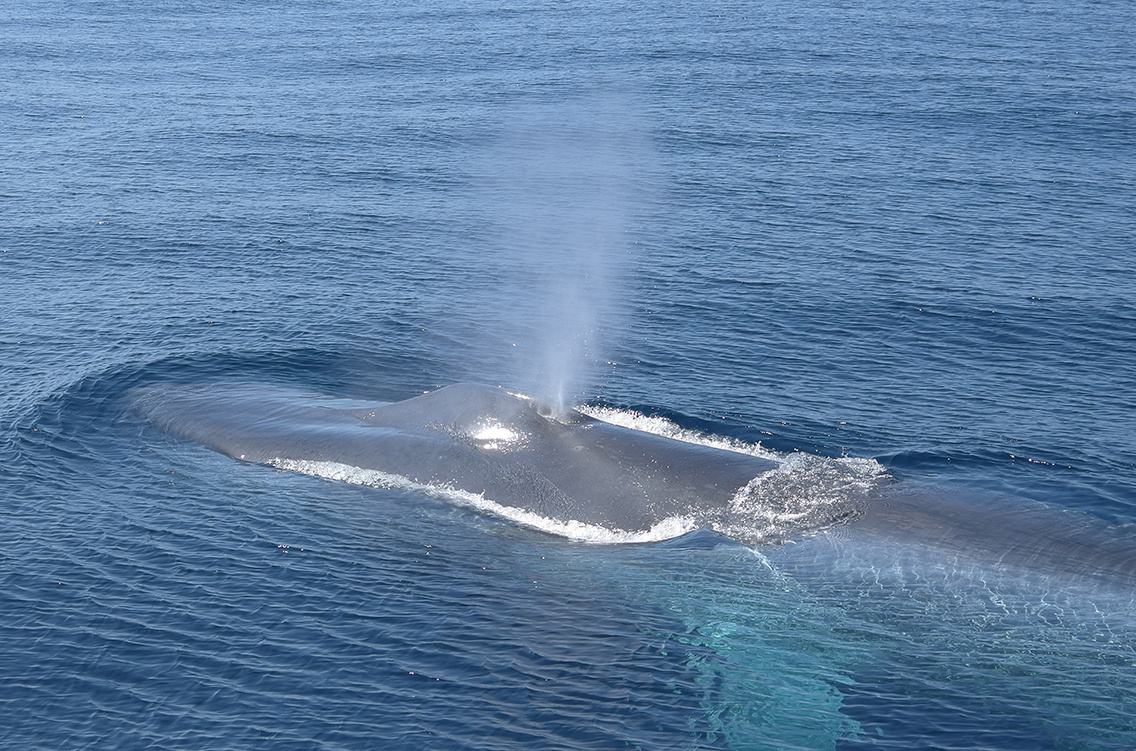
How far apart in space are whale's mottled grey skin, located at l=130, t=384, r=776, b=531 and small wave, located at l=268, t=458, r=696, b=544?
311 millimetres

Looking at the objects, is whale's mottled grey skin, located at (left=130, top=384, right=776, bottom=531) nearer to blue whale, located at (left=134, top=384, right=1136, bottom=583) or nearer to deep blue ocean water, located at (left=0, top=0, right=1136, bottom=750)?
blue whale, located at (left=134, top=384, right=1136, bottom=583)

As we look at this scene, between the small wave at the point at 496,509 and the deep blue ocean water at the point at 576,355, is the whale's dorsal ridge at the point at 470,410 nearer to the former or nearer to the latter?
the small wave at the point at 496,509

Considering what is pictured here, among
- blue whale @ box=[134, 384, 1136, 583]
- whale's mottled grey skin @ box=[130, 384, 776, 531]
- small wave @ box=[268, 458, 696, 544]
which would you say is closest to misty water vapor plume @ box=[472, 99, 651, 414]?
whale's mottled grey skin @ box=[130, 384, 776, 531]

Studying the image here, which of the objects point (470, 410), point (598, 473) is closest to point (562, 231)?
point (470, 410)

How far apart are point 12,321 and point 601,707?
2094 inches

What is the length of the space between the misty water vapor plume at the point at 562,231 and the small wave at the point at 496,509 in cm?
701

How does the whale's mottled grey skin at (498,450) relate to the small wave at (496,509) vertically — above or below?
above

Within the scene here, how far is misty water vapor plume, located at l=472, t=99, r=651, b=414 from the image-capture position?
7862cm

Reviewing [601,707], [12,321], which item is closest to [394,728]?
[601,707]

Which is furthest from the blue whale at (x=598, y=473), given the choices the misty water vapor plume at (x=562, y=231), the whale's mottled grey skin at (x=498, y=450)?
the misty water vapor plume at (x=562, y=231)

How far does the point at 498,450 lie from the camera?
197ft

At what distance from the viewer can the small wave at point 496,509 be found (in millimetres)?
54375

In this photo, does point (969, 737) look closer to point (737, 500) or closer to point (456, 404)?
point (737, 500)

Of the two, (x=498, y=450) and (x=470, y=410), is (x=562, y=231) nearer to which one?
(x=470, y=410)
